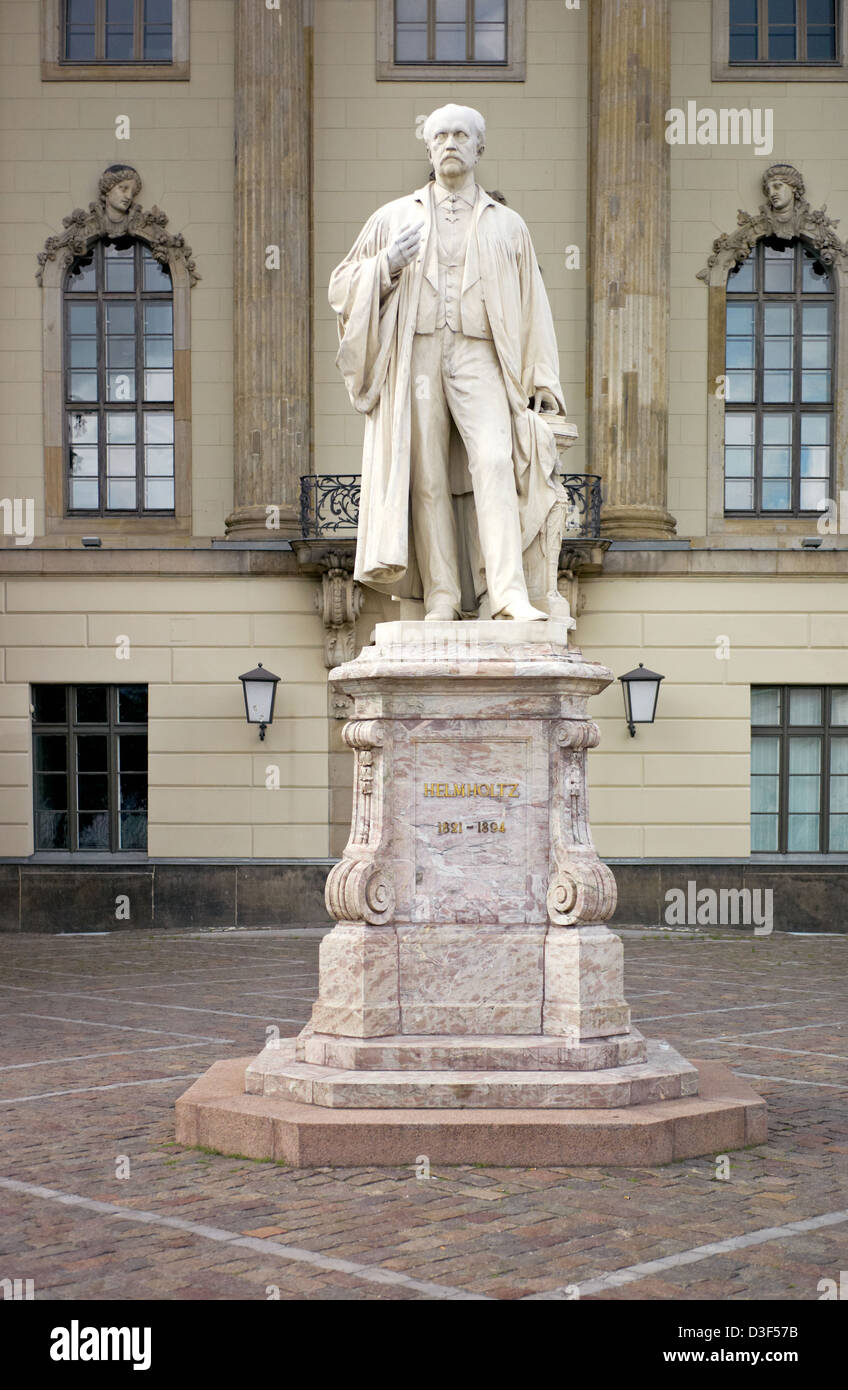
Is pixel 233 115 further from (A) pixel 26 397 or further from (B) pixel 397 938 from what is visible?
(B) pixel 397 938

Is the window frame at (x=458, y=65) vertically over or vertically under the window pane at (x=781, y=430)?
over

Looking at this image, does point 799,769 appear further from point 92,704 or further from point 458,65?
point 458,65

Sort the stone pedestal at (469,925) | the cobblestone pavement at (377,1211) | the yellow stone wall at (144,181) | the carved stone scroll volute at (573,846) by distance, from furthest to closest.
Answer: the yellow stone wall at (144,181), the carved stone scroll volute at (573,846), the stone pedestal at (469,925), the cobblestone pavement at (377,1211)

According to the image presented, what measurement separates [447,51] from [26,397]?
6.74 metres

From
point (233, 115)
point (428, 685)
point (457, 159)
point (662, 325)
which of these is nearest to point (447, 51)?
point (233, 115)

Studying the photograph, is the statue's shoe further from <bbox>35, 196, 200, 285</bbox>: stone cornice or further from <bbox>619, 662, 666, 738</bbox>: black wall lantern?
<bbox>35, 196, 200, 285</bbox>: stone cornice

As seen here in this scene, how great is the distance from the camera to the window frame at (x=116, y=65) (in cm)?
2097

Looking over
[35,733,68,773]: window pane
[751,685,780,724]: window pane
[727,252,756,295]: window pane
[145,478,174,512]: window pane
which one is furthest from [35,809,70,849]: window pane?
[727,252,756,295]: window pane

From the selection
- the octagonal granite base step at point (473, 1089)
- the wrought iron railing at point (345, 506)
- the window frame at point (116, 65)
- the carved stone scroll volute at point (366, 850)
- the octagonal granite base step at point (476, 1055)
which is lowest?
the octagonal granite base step at point (473, 1089)

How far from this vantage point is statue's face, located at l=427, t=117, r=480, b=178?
311 inches

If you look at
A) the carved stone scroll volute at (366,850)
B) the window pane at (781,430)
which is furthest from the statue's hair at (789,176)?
the carved stone scroll volute at (366,850)

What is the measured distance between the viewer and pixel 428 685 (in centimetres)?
745

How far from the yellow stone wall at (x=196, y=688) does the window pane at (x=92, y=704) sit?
23 cm

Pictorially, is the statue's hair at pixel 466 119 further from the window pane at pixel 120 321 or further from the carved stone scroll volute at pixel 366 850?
the window pane at pixel 120 321
